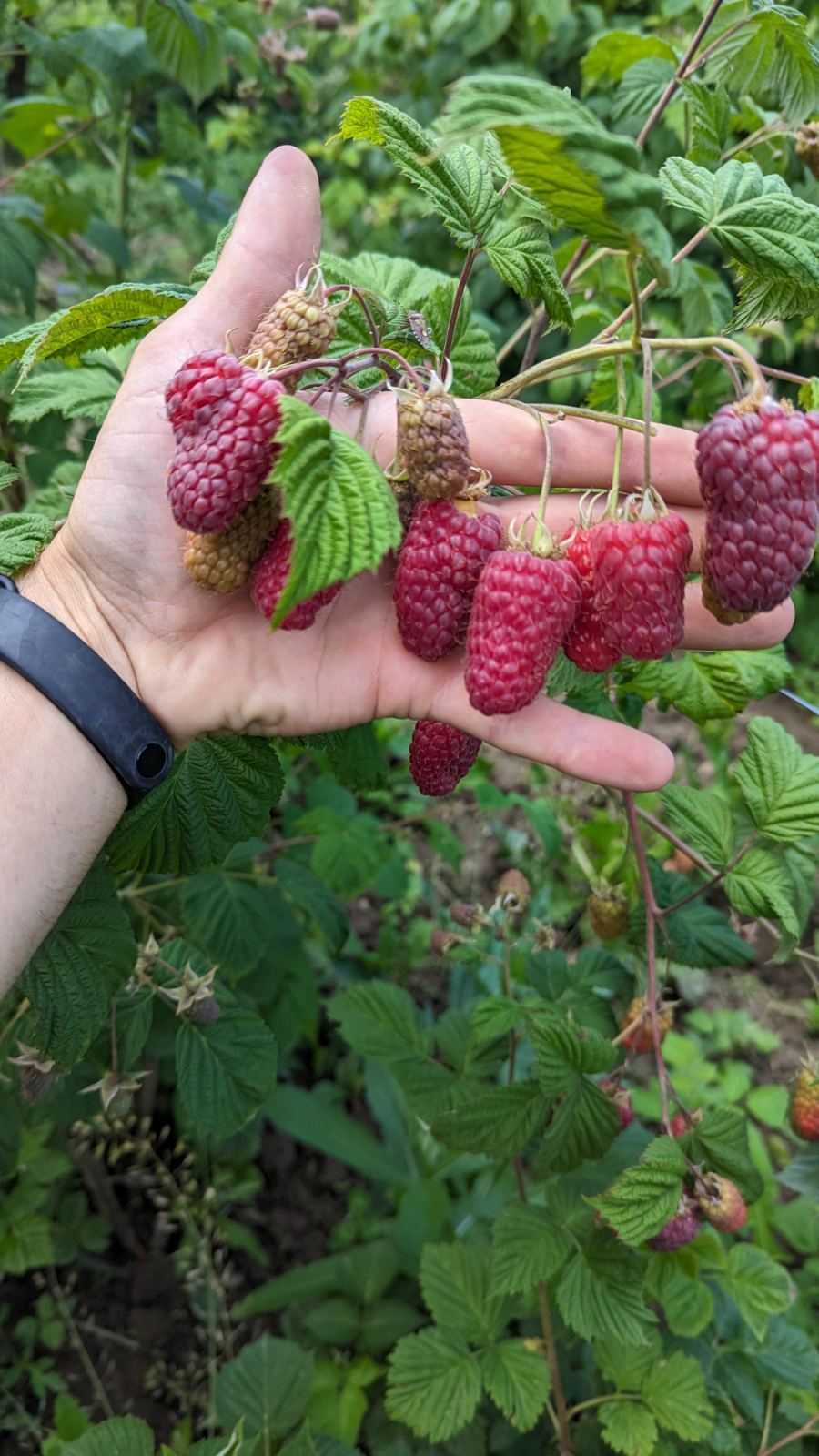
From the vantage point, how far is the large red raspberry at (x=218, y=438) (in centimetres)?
92

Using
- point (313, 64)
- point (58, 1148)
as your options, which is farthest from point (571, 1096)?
point (313, 64)

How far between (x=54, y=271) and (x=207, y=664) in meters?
4.91

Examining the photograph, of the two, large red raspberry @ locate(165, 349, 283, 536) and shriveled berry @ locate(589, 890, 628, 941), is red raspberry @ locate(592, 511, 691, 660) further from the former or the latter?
shriveled berry @ locate(589, 890, 628, 941)

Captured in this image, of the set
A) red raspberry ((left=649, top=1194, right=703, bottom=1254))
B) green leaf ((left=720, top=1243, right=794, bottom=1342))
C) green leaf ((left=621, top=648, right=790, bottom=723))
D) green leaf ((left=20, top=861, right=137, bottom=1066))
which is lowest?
green leaf ((left=720, top=1243, right=794, bottom=1342))

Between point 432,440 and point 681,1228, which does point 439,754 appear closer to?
point 432,440

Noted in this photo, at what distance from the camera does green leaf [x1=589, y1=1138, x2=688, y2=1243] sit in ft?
3.84

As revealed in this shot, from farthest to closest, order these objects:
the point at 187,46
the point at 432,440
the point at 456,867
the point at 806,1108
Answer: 1. the point at 456,867
2. the point at 187,46
3. the point at 806,1108
4. the point at 432,440

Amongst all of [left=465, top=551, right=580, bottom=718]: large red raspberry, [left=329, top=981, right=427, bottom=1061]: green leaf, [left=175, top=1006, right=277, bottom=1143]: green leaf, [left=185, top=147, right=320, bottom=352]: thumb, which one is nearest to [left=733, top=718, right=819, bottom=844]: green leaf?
[left=465, top=551, right=580, bottom=718]: large red raspberry

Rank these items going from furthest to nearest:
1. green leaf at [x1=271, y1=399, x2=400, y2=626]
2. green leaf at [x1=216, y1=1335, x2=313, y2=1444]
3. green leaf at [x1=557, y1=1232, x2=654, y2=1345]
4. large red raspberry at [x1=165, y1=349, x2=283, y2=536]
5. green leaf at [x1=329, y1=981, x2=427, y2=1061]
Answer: green leaf at [x1=329, y1=981, x2=427, y2=1061] < green leaf at [x1=216, y1=1335, x2=313, y2=1444] < green leaf at [x1=557, y1=1232, x2=654, y2=1345] < large red raspberry at [x1=165, y1=349, x2=283, y2=536] < green leaf at [x1=271, y1=399, x2=400, y2=626]

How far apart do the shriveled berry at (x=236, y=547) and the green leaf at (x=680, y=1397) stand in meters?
1.17

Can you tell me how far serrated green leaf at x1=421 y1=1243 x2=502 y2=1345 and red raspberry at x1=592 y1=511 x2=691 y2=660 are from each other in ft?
3.26

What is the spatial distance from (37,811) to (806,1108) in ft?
3.76

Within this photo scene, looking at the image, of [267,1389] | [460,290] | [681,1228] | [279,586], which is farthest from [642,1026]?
[460,290]

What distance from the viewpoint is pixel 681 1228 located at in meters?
1.27
